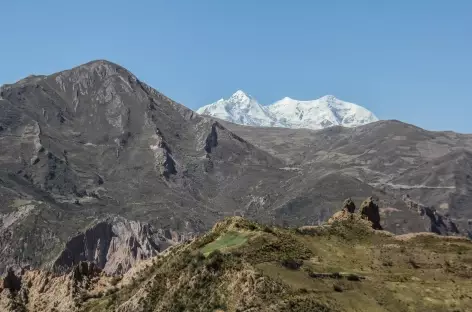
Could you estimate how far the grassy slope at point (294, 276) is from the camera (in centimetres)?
6444

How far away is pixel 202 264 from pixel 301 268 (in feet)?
31.4

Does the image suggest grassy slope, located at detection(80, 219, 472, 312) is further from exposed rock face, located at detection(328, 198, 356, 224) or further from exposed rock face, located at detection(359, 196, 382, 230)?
exposed rock face, located at detection(359, 196, 382, 230)

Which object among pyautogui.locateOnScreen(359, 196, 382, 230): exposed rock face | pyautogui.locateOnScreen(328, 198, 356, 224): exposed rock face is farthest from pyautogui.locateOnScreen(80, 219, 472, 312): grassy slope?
pyautogui.locateOnScreen(359, 196, 382, 230): exposed rock face

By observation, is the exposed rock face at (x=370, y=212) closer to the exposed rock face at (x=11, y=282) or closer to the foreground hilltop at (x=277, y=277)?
the foreground hilltop at (x=277, y=277)

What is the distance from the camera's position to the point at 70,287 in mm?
80062

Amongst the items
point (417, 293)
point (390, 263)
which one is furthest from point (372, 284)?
point (390, 263)

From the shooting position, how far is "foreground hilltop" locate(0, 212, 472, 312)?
65.0 metres

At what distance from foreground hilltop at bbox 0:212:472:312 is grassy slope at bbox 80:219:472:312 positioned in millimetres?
108

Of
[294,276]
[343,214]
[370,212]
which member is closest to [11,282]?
[294,276]

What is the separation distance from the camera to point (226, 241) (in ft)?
259

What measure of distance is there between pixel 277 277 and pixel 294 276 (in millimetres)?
2174

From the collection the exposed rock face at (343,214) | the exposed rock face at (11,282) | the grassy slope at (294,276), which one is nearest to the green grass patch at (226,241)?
the grassy slope at (294,276)

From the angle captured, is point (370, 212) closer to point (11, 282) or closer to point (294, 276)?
point (294, 276)

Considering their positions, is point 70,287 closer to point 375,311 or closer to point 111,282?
point 111,282
